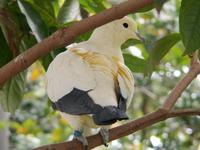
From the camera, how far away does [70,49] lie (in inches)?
30.5

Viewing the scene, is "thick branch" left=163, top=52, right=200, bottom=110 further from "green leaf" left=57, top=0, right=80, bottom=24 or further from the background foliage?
"green leaf" left=57, top=0, right=80, bottom=24

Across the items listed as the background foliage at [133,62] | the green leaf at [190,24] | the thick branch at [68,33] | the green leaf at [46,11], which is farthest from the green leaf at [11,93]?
the green leaf at [190,24]

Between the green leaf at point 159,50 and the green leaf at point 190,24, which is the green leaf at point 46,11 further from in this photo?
the green leaf at point 190,24

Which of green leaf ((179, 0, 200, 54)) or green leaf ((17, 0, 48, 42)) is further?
green leaf ((17, 0, 48, 42))

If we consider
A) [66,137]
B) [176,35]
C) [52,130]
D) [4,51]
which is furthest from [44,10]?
[52,130]

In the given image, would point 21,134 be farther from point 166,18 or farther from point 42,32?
point 42,32

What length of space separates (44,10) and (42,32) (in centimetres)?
11

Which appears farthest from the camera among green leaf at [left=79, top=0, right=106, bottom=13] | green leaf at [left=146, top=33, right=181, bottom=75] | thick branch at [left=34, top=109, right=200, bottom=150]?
green leaf at [left=79, top=0, right=106, bottom=13]

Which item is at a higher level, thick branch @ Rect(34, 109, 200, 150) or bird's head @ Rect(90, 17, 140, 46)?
bird's head @ Rect(90, 17, 140, 46)

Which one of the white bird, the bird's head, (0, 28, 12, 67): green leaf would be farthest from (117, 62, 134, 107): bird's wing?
(0, 28, 12, 67): green leaf

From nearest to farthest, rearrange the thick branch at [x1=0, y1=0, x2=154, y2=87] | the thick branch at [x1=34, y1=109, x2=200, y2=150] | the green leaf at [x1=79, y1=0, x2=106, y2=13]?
the thick branch at [x1=0, y1=0, x2=154, y2=87]
the thick branch at [x1=34, y1=109, x2=200, y2=150]
the green leaf at [x1=79, y1=0, x2=106, y2=13]

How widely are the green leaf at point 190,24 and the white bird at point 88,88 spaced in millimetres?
122

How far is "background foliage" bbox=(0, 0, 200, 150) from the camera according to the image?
76 centimetres

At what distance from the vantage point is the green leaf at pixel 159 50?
2.59 ft
